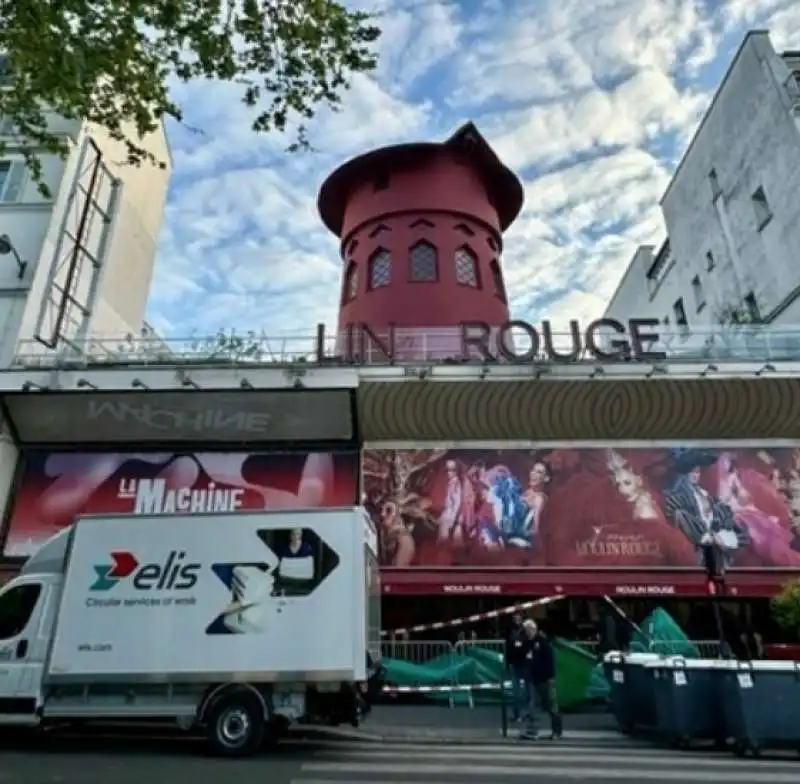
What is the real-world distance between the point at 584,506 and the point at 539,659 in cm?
544

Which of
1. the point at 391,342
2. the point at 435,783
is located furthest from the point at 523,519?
the point at 435,783

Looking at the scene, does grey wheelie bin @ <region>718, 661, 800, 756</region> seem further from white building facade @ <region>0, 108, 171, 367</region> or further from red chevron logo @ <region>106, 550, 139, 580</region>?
white building facade @ <region>0, 108, 171, 367</region>

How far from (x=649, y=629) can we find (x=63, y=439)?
13.0 meters

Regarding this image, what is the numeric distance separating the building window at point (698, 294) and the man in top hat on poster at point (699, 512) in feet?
34.4

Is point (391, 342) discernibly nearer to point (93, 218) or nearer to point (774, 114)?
point (93, 218)

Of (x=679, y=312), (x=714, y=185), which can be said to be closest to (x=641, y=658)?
(x=714, y=185)

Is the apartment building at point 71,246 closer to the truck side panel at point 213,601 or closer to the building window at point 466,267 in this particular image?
the truck side panel at point 213,601

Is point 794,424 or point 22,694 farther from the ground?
point 794,424

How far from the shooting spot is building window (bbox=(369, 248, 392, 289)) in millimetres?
19109

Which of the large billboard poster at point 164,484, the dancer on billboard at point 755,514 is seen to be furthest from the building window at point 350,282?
the dancer on billboard at point 755,514

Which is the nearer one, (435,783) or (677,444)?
(435,783)

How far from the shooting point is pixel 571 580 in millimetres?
13281

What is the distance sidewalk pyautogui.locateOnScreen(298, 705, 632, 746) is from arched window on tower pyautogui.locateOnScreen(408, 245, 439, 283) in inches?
465

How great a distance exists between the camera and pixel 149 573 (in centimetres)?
772
